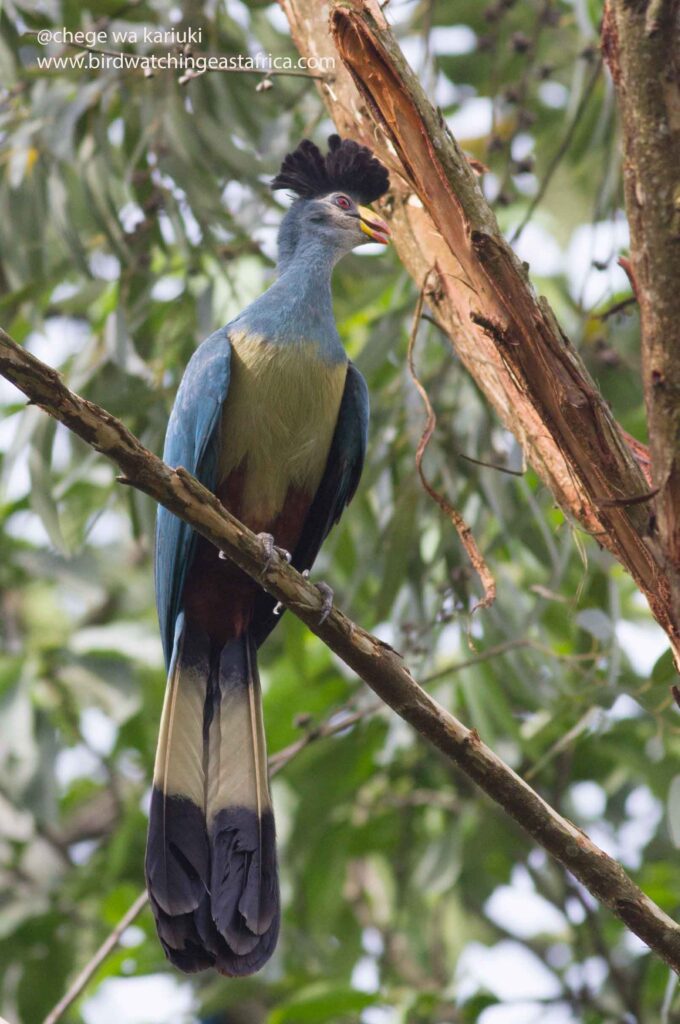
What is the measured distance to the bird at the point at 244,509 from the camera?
8.91 ft

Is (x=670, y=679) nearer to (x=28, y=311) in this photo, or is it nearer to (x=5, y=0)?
(x=28, y=311)

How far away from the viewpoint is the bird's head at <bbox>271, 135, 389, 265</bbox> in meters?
3.57

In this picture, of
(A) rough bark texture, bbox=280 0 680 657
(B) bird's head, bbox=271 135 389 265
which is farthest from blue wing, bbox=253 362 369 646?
(A) rough bark texture, bbox=280 0 680 657

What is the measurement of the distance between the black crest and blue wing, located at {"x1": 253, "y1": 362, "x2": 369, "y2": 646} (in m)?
0.52

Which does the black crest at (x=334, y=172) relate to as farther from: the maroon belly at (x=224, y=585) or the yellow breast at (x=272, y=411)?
the maroon belly at (x=224, y=585)

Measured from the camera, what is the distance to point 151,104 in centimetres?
362

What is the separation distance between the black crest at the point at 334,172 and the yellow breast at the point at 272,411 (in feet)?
1.63

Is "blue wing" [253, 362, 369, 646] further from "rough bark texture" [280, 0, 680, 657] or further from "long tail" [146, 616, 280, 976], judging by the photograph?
"rough bark texture" [280, 0, 680, 657]

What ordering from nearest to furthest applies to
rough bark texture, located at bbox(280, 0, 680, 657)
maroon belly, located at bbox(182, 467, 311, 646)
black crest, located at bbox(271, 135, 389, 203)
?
rough bark texture, located at bbox(280, 0, 680, 657)
maroon belly, located at bbox(182, 467, 311, 646)
black crest, located at bbox(271, 135, 389, 203)

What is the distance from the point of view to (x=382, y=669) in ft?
6.86

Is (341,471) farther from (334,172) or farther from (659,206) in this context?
(659,206)

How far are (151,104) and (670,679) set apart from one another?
225 centimetres

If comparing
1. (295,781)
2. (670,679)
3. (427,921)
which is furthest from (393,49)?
(427,921)

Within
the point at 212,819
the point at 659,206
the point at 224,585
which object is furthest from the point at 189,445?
the point at 659,206
